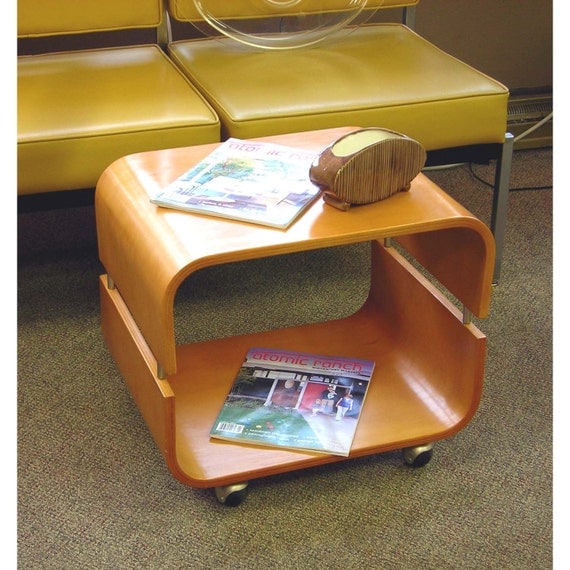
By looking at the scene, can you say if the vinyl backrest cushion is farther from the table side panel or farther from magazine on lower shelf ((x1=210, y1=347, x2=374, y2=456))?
magazine on lower shelf ((x1=210, y1=347, x2=374, y2=456))

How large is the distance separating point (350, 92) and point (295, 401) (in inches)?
27.3

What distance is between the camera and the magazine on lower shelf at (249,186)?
143cm

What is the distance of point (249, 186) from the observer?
1.50 m

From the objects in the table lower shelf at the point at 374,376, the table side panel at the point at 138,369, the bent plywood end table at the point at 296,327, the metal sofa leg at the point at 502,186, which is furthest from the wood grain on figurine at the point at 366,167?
the metal sofa leg at the point at 502,186

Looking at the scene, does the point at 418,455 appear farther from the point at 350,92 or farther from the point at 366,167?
the point at 350,92

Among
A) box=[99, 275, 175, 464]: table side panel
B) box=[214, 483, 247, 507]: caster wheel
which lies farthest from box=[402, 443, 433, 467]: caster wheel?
box=[99, 275, 175, 464]: table side panel

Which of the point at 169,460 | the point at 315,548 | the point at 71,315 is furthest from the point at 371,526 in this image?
the point at 71,315

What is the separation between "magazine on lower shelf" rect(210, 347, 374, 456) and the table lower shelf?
0.6 inches

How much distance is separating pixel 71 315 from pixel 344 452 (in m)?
0.76

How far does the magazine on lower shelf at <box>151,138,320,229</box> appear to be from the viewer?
1.43 meters

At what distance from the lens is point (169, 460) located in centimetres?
139

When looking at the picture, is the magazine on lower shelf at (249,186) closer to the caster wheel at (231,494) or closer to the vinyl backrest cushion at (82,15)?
the caster wheel at (231,494)

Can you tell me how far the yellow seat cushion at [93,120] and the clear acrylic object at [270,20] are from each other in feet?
0.70

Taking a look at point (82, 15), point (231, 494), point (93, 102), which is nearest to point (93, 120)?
point (93, 102)
